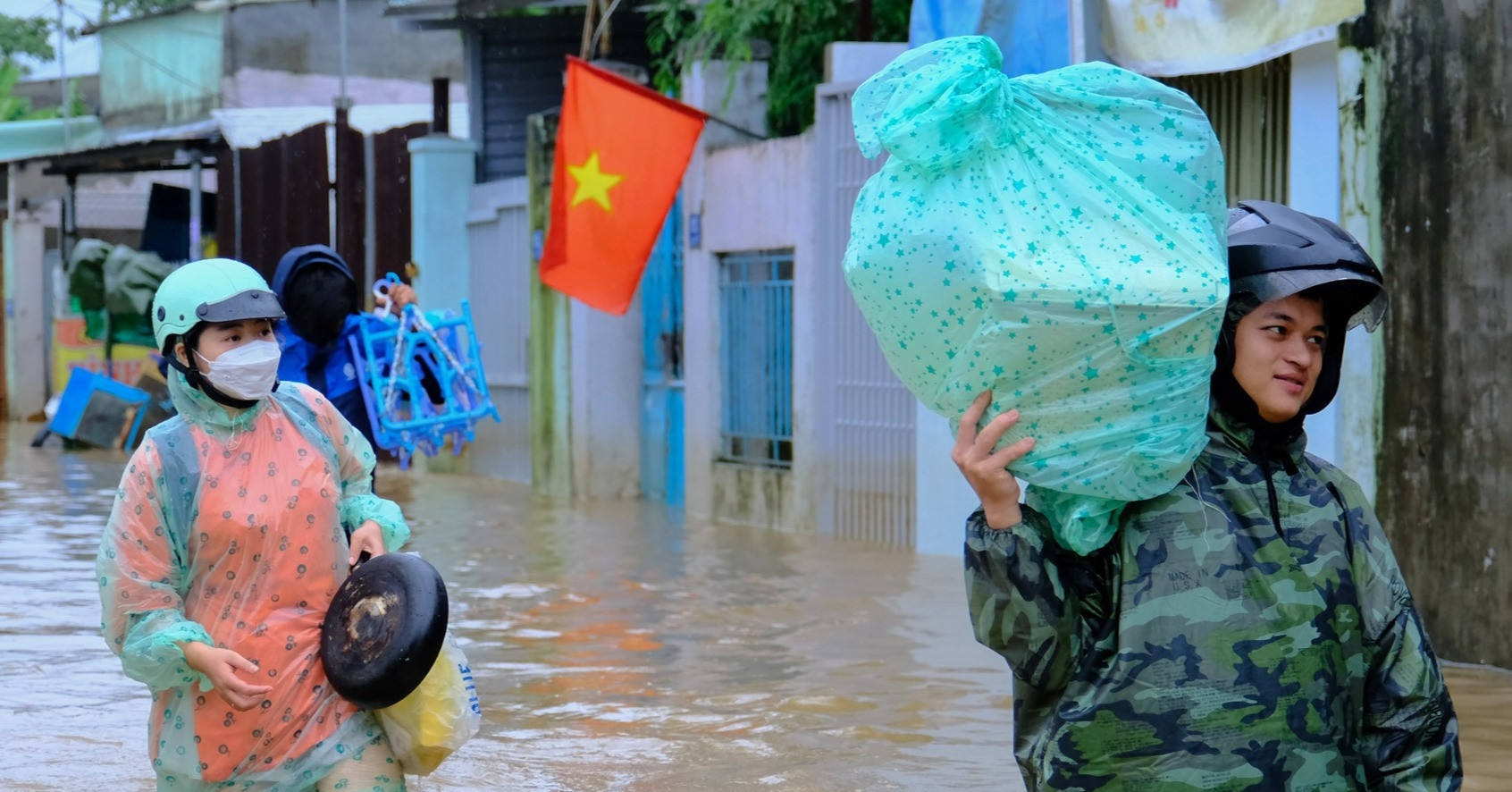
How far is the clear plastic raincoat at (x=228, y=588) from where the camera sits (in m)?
3.67

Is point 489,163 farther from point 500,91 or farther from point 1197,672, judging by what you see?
point 1197,672

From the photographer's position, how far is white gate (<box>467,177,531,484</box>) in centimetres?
1705

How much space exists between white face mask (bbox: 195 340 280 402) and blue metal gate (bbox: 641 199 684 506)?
10.8 meters

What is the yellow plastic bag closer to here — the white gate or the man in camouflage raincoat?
the man in camouflage raincoat

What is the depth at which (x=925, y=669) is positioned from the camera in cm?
760

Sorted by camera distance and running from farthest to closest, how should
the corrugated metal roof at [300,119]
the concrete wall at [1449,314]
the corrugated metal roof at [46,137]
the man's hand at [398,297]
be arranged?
the corrugated metal roof at [46,137]
the corrugated metal roof at [300,119]
the man's hand at [398,297]
the concrete wall at [1449,314]

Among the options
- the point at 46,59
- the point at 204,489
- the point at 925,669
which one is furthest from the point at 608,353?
the point at 46,59

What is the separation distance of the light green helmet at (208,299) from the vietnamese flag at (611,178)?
847 cm

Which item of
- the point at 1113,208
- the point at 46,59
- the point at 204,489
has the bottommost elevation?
the point at 204,489

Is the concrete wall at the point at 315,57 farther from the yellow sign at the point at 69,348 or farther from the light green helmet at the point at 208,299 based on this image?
the light green helmet at the point at 208,299

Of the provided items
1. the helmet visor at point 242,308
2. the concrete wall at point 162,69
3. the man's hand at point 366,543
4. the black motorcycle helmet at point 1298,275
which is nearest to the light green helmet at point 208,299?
the helmet visor at point 242,308

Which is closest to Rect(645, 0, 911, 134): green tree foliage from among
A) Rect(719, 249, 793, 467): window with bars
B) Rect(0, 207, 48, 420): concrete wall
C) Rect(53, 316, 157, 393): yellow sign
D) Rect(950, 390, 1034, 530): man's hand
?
Rect(719, 249, 793, 467): window with bars

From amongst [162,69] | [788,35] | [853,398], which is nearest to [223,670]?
[853,398]

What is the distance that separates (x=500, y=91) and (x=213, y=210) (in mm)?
7632
